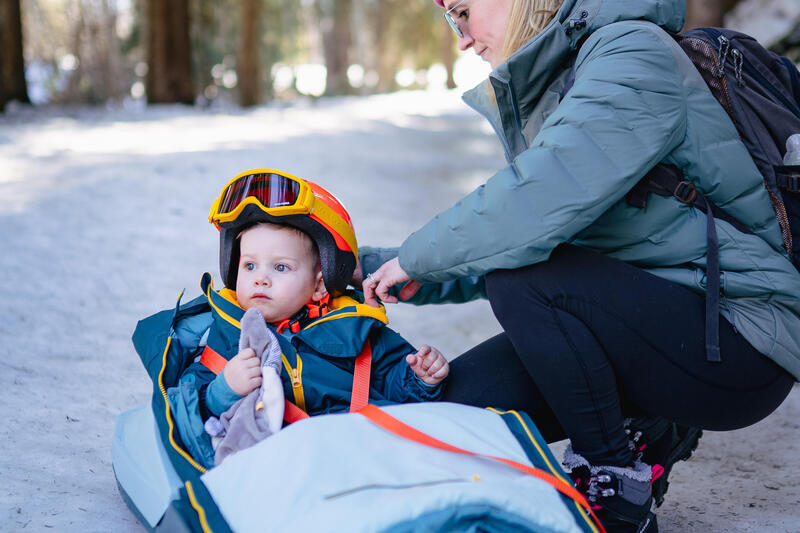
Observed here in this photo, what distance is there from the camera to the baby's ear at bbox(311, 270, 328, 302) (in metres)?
2.41

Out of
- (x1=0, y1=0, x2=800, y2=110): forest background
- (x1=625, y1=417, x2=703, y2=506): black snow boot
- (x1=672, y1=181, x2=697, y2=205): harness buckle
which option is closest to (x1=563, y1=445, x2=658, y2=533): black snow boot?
(x1=625, y1=417, x2=703, y2=506): black snow boot

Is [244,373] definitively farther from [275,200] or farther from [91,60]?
[91,60]

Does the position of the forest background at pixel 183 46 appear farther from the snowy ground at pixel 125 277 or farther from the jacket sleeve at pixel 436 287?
the jacket sleeve at pixel 436 287

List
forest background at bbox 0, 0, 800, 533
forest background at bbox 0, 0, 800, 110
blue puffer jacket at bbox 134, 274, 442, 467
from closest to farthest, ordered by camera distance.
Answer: blue puffer jacket at bbox 134, 274, 442, 467 → forest background at bbox 0, 0, 800, 533 → forest background at bbox 0, 0, 800, 110

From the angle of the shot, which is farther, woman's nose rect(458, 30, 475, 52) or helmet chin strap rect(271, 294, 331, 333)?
woman's nose rect(458, 30, 475, 52)

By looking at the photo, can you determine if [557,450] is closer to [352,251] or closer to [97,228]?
[352,251]

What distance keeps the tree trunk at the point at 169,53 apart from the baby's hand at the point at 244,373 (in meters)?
12.5

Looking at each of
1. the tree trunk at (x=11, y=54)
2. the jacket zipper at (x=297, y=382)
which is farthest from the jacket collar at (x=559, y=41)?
the tree trunk at (x=11, y=54)

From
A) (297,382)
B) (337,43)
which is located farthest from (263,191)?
(337,43)

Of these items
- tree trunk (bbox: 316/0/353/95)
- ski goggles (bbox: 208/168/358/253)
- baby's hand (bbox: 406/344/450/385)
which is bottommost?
tree trunk (bbox: 316/0/353/95)

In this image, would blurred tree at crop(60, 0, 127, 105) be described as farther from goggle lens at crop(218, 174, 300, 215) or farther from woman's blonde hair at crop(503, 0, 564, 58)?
woman's blonde hair at crop(503, 0, 564, 58)

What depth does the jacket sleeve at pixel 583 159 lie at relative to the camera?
1844 millimetres

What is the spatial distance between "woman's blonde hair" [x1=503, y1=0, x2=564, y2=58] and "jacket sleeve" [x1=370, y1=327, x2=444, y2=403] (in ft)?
3.05

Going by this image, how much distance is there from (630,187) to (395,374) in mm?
869
